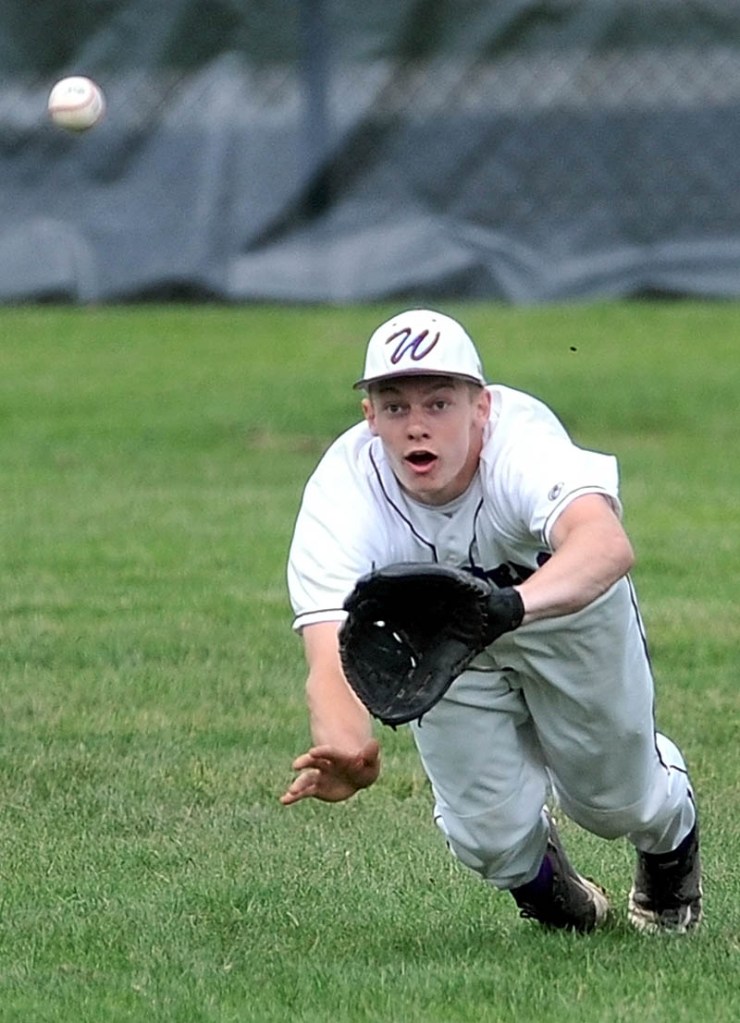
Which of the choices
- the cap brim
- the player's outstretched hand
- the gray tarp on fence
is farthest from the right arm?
the gray tarp on fence

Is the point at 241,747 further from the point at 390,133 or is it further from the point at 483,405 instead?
the point at 390,133

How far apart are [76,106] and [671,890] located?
731 cm

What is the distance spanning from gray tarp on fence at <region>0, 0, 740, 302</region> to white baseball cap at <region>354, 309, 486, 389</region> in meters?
14.0

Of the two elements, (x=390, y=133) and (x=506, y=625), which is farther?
(x=390, y=133)

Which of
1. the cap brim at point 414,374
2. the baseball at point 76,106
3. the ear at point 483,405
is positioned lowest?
the ear at point 483,405

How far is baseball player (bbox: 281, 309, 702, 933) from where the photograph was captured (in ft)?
14.8

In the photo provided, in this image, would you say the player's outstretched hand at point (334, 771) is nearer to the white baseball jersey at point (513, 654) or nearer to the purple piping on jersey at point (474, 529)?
the white baseball jersey at point (513, 654)

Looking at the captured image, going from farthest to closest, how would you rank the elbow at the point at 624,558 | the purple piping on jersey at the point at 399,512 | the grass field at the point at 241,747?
the purple piping on jersey at the point at 399,512
the grass field at the point at 241,747
the elbow at the point at 624,558

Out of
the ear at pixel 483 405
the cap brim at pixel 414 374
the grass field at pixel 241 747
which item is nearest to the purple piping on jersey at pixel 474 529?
the ear at pixel 483 405

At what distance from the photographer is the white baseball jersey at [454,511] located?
4.64 m

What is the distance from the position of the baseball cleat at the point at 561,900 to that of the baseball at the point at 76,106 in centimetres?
696

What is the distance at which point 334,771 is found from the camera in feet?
14.3

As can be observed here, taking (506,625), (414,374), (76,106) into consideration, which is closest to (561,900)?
(506,625)

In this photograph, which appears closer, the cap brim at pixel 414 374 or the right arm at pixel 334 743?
the right arm at pixel 334 743
